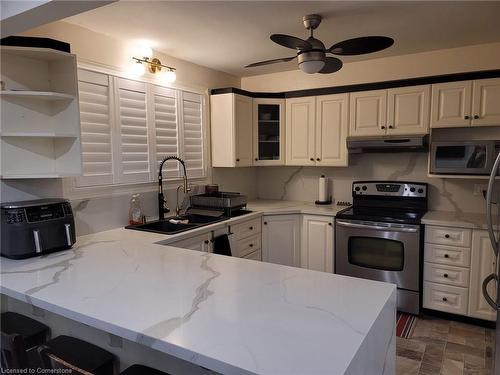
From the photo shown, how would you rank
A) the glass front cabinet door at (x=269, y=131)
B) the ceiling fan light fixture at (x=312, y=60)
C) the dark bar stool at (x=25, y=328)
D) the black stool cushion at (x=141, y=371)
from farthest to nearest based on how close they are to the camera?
the glass front cabinet door at (x=269, y=131) → the ceiling fan light fixture at (x=312, y=60) → the dark bar stool at (x=25, y=328) → the black stool cushion at (x=141, y=371)

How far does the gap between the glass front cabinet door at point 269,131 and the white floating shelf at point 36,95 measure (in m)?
2.10

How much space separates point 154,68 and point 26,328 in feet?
7.00

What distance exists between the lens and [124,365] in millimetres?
1489

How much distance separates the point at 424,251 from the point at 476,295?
489 mm

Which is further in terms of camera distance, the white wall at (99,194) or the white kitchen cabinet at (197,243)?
the white kitchen cabinet at (197,243)

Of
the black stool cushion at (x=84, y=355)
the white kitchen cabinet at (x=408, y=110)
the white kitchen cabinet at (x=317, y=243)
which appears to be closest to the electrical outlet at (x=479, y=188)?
the white kitchen cabinet at (x=408, y=110)

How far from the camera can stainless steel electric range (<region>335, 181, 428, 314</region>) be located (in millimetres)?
2973

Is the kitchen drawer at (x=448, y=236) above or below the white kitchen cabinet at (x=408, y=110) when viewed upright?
below

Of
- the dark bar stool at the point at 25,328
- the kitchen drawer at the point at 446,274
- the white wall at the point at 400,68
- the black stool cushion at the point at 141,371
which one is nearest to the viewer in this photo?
the black stool cushion at the point at 141,371

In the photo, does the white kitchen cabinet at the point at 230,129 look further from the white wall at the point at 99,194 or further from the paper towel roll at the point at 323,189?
the paper towel roll at the point at 323,189

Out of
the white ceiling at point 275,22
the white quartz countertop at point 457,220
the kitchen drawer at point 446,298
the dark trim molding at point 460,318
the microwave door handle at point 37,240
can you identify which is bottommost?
the dark trim molding at point 460,318

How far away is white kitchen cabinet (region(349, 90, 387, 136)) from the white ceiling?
44 cm

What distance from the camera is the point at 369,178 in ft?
12.1

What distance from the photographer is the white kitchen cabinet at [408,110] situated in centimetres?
310
